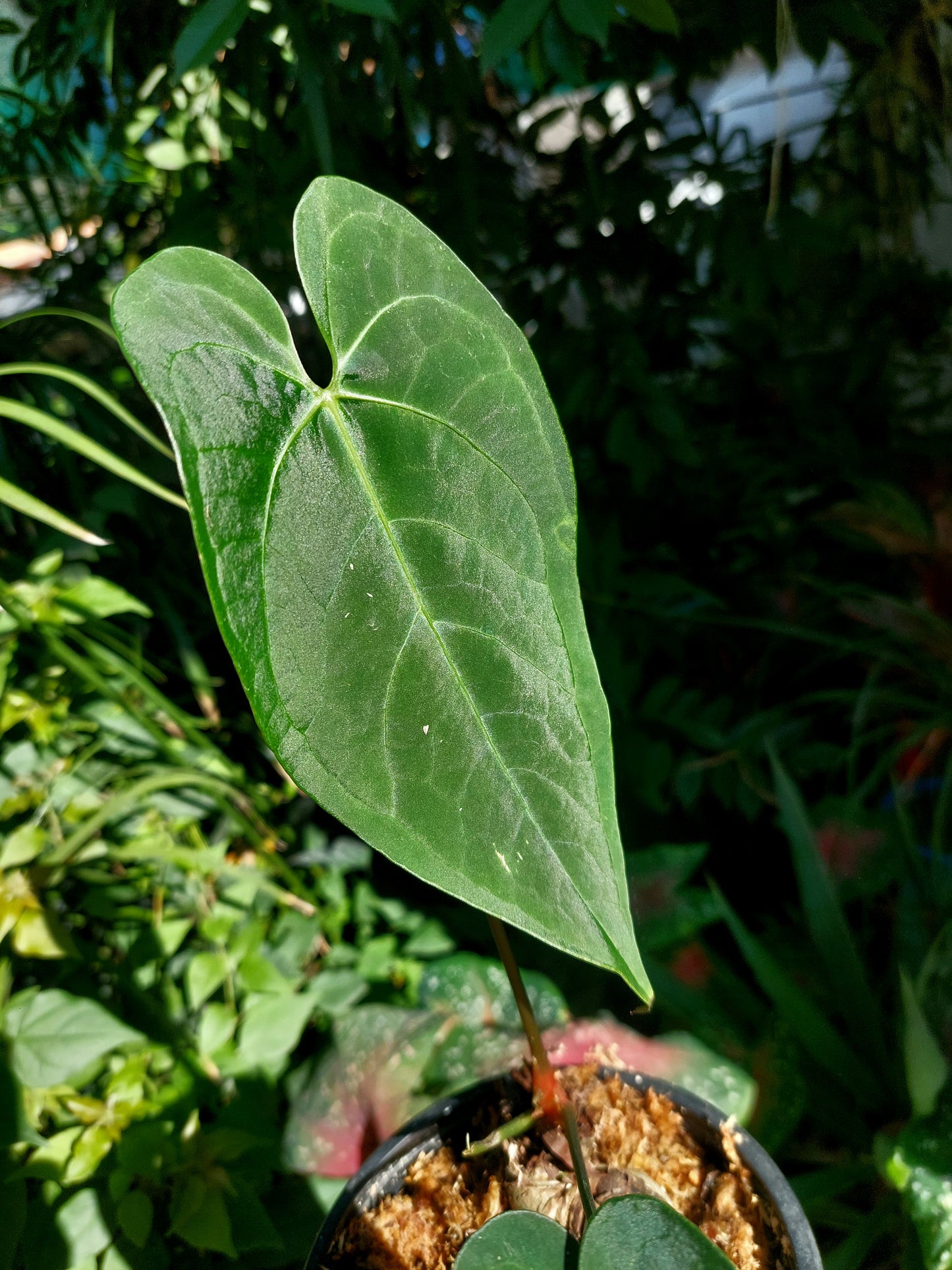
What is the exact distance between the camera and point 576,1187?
447 mm

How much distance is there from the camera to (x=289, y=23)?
2.21 feet

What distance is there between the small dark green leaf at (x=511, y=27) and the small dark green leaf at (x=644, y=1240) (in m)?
0.71

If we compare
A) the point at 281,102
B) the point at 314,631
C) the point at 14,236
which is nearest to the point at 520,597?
the point at 314,631

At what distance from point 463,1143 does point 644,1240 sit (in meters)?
0.21

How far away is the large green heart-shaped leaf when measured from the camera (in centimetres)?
28

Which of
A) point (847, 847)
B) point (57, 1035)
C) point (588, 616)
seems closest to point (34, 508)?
point (57, 1035)

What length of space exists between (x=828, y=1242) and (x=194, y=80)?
1.63 meters

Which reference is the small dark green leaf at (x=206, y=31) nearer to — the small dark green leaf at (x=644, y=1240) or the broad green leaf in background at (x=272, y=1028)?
the small dark green leaf at (x=644, y=1240)

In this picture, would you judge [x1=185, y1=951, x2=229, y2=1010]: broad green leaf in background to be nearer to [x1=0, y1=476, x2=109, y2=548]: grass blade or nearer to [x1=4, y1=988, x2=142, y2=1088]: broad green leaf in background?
[x1=4, y1=988, x2=142, y2=1088]: broad green leaf in background

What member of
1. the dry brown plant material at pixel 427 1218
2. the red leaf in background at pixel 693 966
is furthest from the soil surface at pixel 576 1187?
the red leaf in background at pixel 693 966

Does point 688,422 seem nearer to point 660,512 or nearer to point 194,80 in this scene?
point 660,512

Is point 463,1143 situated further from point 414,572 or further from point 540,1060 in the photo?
point 414,572

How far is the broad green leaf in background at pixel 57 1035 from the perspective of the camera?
72 cm

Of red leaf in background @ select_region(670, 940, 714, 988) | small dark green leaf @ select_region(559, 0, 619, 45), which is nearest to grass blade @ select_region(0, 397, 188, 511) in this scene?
small dark green leaf @ select_region(559, 0, 619, 45)
